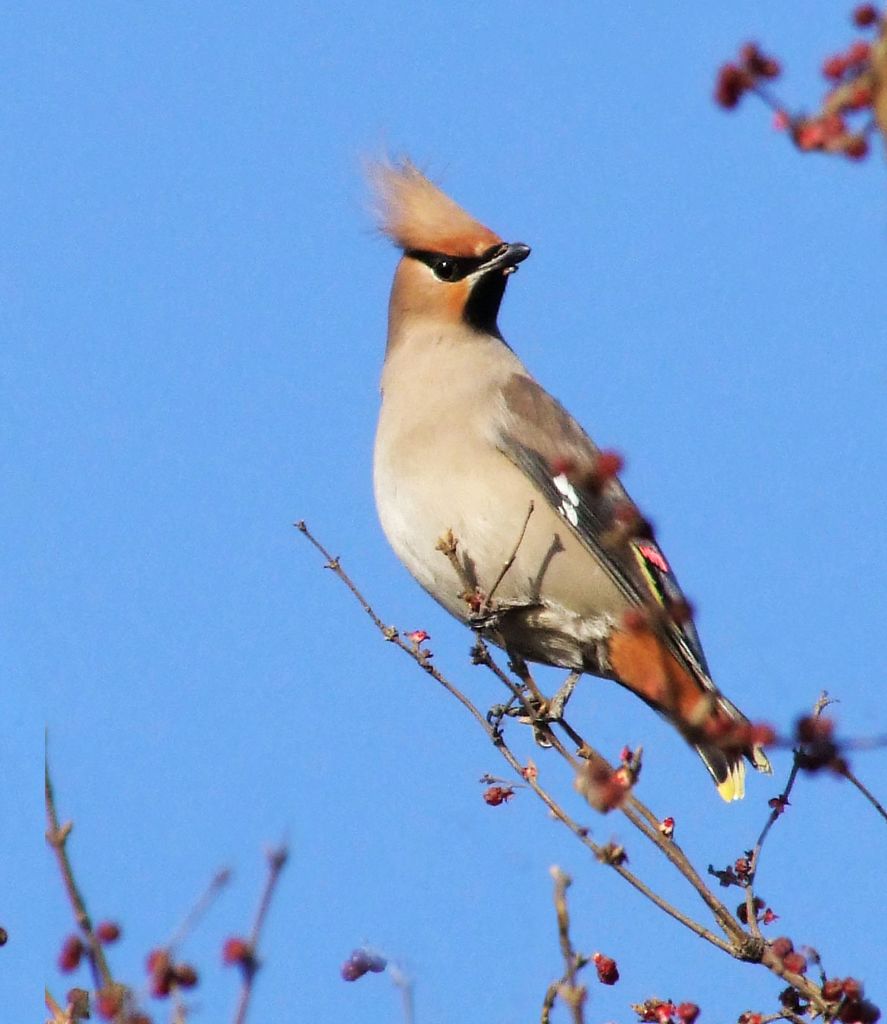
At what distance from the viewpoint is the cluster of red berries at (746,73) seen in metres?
2.06

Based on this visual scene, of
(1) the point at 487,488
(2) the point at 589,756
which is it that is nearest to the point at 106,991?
(2) the point at 589,756

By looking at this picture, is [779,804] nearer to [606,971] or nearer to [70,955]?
[606,971]

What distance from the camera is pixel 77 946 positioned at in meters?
1.88

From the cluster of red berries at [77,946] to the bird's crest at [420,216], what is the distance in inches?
138

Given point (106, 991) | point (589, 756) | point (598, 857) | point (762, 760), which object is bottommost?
point (106, 991)

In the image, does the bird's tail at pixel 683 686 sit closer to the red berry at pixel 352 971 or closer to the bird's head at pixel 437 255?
the bird's head at pixel 437 255

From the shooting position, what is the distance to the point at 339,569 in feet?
12.3

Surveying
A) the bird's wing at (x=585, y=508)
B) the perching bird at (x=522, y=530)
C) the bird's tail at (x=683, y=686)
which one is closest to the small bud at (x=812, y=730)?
the perching bird at (x=522, y=530)

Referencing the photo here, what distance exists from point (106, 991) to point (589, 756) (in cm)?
197

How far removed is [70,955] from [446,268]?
12.3 ft

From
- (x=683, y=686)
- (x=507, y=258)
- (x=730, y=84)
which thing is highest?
(x=507, y=258)

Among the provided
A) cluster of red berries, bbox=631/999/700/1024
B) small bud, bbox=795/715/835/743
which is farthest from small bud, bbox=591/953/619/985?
small bud, bbox=795/715/835/743

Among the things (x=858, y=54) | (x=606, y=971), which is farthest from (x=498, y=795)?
(x=858, y=54)

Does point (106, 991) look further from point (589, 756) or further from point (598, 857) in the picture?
point (589, 756)
